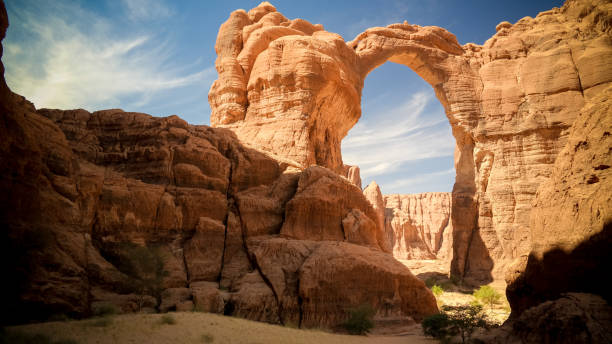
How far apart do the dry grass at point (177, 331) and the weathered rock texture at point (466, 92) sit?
13.9m

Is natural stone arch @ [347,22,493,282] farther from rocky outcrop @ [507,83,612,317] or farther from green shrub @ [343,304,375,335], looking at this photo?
rocky outcrop @ [507,83,612,317]

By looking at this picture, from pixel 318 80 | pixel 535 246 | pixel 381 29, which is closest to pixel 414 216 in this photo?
pixel 381 29

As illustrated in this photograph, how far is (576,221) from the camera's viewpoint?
8.74 meters

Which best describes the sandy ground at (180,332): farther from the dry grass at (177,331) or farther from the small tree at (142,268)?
the small tree at (142,268)

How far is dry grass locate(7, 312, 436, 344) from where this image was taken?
8.61 m

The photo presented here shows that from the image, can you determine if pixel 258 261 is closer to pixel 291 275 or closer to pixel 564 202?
pixel 291 275

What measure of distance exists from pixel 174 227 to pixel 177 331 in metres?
7.12

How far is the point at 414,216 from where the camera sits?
78.6m

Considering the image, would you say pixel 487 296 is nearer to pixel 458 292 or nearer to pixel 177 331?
pixel 458 292

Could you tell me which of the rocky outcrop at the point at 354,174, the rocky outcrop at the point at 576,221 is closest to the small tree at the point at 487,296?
the rocky outcrop at the point at 576,221

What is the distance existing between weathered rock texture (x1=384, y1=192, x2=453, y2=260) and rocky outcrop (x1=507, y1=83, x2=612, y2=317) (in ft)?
171

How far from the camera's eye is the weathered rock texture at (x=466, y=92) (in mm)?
26719

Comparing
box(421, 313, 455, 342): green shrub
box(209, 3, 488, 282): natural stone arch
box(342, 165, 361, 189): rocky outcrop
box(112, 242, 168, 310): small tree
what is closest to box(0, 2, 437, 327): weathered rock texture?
box(112, 242, 168, 310): small tree

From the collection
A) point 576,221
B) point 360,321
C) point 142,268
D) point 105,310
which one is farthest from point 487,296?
point 105,310
